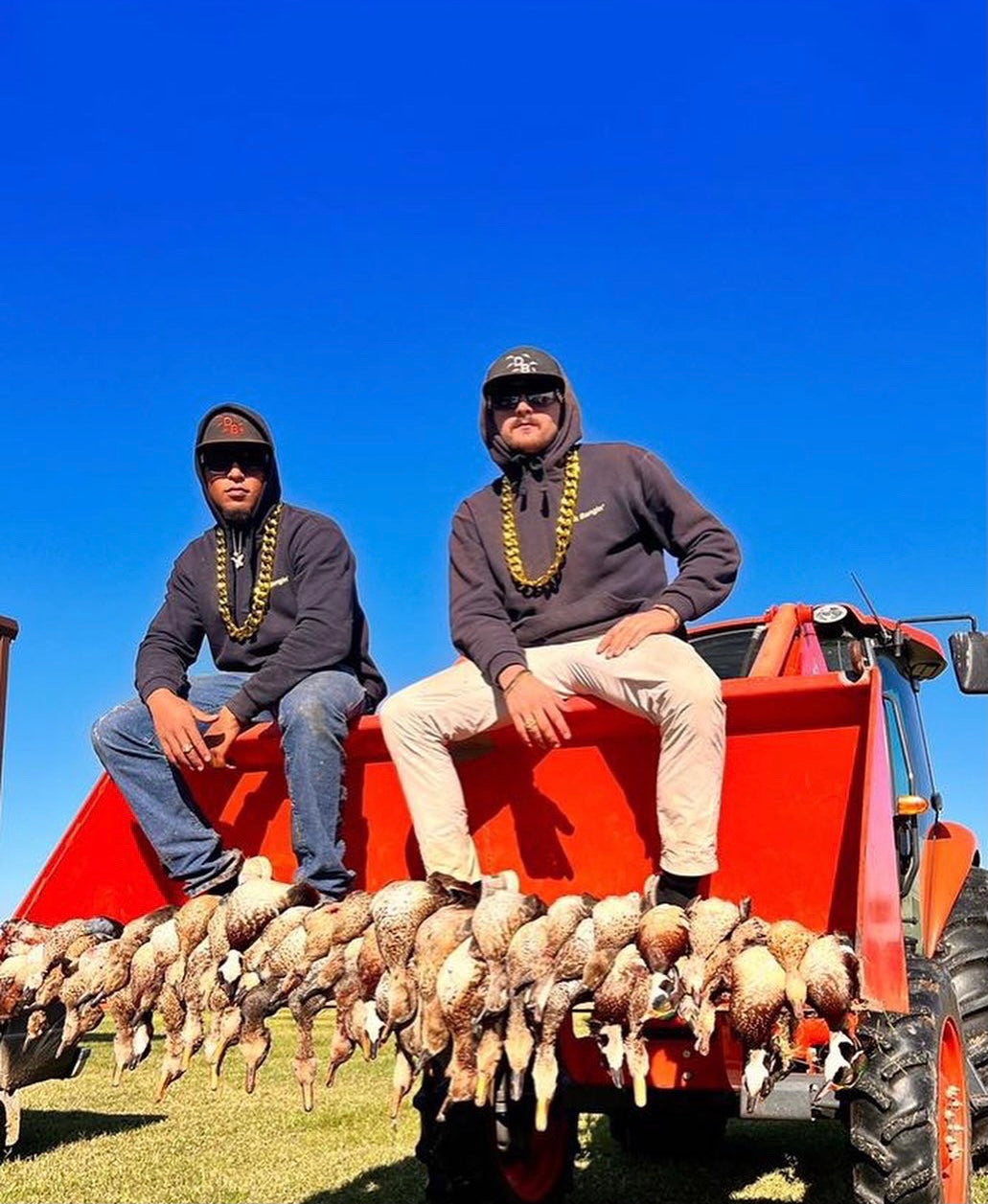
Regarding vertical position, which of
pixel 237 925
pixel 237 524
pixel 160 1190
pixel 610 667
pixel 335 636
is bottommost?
pixel 160 1190

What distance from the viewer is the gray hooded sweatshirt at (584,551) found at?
4453 millimetres

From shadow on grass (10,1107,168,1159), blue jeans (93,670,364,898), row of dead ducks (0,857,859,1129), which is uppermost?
blue jeans (93,670,364,898)

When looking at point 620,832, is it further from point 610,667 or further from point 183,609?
point 183,609

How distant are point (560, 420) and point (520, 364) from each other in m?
0.27

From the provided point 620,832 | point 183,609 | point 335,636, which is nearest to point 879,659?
point 620,832

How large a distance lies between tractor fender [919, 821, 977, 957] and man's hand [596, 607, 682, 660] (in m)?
2.30

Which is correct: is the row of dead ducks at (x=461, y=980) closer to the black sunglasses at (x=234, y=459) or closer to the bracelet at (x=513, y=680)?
the bracelet at (x=513, y=680)

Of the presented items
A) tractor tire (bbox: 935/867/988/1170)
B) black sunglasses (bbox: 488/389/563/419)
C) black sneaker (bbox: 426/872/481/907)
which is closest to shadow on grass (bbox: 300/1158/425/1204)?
tractor tire (bbox: 935/867/988/1170)

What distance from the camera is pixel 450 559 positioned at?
4926 mm

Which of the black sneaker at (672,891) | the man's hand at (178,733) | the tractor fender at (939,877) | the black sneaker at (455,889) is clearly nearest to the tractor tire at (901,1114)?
the black sneaker at (672,891)

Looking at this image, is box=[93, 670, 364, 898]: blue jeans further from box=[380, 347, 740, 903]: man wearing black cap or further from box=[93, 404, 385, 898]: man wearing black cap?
box=[380, 347, 740, 903]: man wearing black cap

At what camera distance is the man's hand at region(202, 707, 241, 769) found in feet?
15.7

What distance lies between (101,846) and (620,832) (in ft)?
7.03

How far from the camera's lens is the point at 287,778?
461 centimetres
